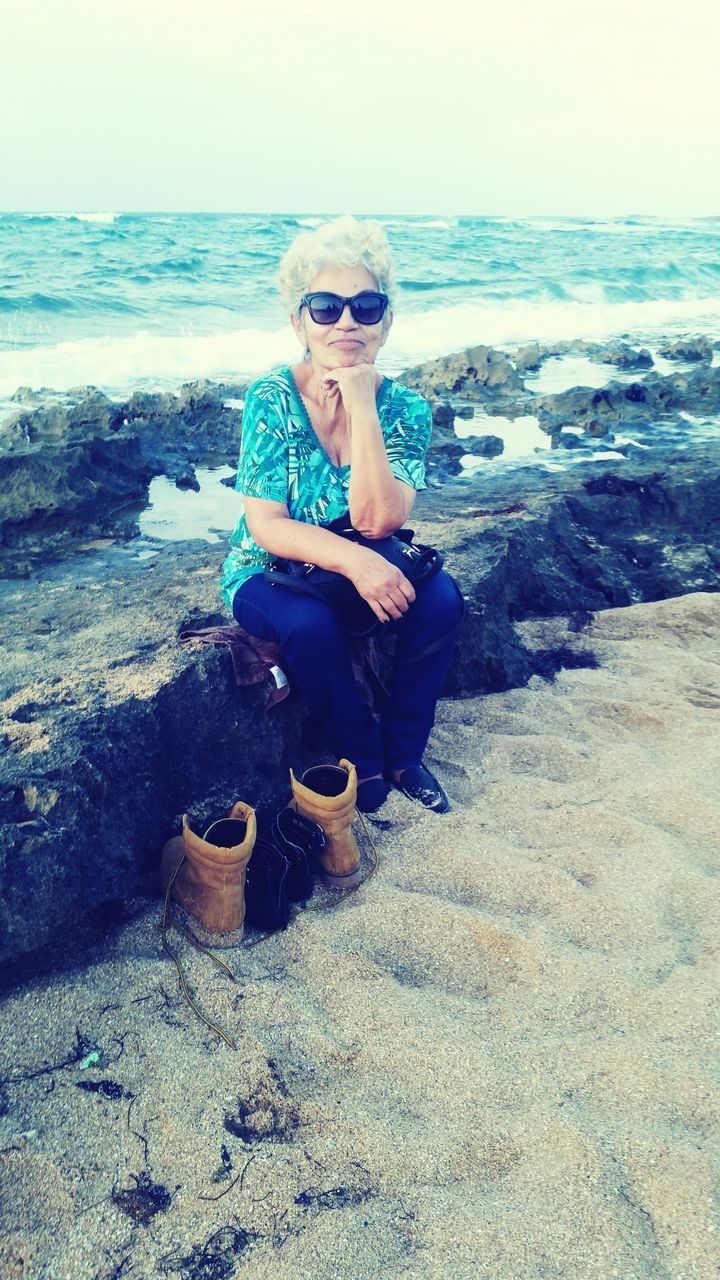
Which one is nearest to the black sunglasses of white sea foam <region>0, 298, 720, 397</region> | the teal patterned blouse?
the teal patterned blouse

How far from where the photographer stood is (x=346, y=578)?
293 cm

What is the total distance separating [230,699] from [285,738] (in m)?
0.29

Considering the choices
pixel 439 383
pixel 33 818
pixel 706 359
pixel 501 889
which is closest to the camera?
pixel 33 818

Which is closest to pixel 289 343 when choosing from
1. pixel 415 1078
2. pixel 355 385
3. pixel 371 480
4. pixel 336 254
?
pixel 336 254

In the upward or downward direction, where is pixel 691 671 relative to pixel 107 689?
downward

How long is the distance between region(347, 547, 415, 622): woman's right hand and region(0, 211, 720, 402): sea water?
444 centimetres

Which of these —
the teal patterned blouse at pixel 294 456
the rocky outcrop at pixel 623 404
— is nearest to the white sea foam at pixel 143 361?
the rocky outcrop at pixel 623 404

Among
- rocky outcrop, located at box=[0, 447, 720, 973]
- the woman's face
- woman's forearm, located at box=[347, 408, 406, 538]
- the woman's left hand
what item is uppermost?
the woman's face

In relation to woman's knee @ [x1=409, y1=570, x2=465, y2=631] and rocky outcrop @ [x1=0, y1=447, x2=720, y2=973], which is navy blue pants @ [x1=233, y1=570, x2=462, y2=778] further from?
rocky outcrop @ [x1=0, y1=447, x2=720, y2=973]

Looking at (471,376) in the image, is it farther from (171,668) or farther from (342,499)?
(171,668)

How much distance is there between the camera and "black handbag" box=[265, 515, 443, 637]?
2.93 meters

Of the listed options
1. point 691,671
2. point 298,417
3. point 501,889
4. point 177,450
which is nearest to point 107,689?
point 298,417

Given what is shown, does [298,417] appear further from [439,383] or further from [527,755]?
[439,383]

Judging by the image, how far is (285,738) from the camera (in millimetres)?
3207
